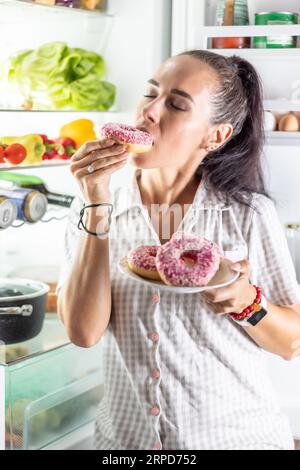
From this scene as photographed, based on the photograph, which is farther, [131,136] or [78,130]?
[78,130]

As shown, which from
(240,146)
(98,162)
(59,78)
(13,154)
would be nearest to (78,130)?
(59,78)

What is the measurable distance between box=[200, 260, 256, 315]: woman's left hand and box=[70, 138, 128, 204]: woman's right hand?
285 millimetres

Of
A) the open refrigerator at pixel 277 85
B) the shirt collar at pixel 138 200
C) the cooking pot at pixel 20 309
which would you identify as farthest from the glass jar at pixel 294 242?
the cooking pot at pixel 20 309

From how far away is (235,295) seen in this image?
135 centimetres

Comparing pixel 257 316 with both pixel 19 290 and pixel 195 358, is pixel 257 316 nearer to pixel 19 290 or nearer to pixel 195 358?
pixel 195 358

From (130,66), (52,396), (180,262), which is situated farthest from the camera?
(130,66)

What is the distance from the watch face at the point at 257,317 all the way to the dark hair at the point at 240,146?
0.82 feet

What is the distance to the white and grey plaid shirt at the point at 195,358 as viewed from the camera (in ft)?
4.93

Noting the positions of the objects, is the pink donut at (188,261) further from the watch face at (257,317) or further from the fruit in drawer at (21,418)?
the fruit in drawer at (21,418)

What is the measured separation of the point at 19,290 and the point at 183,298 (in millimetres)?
564

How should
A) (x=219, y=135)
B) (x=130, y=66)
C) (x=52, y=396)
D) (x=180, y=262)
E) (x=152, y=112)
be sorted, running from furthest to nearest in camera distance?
(x=130, y=66), (x=52, y=396), (x=219, y=135), (x=152, y=112), (x=180, y=262)
